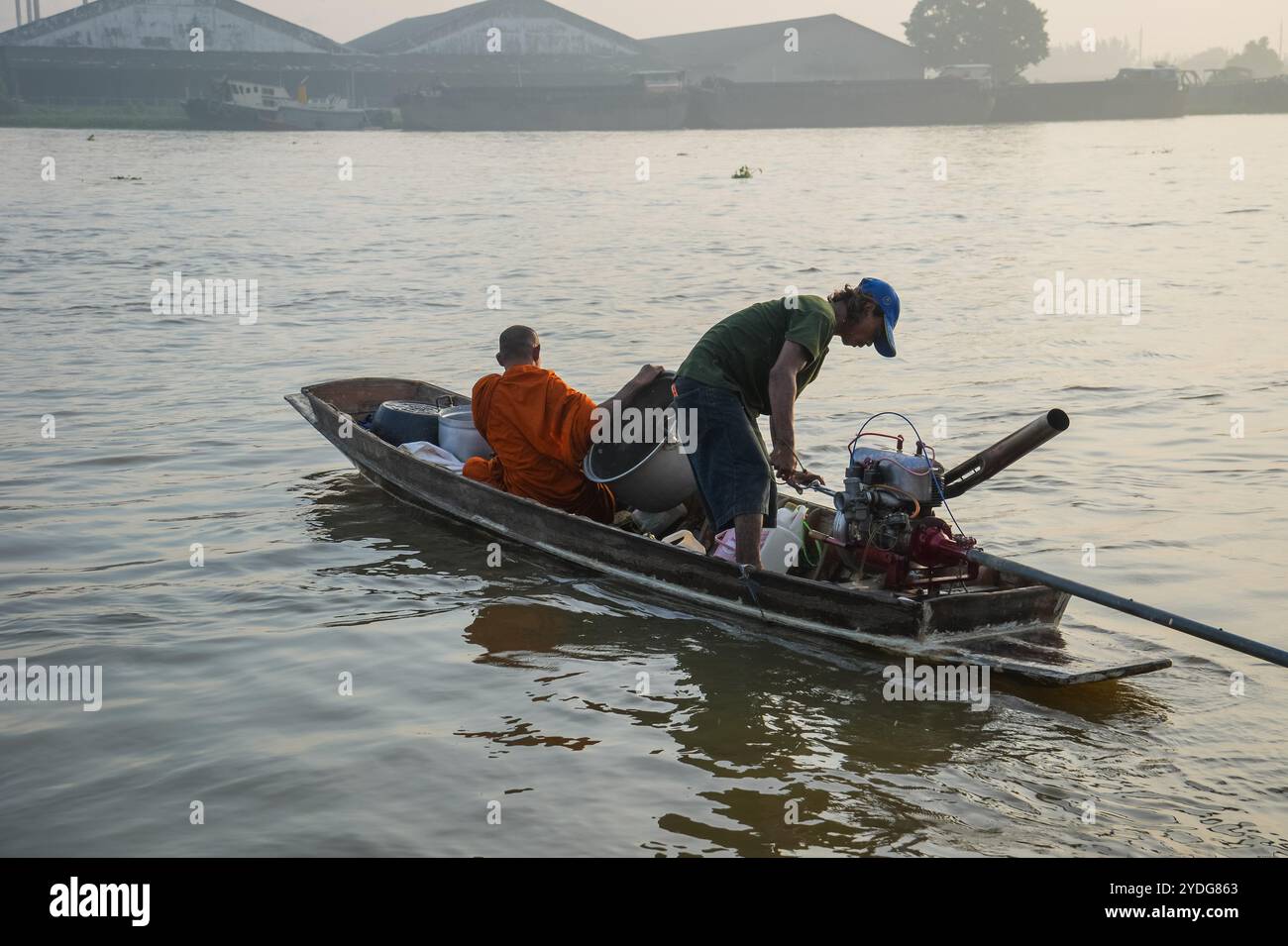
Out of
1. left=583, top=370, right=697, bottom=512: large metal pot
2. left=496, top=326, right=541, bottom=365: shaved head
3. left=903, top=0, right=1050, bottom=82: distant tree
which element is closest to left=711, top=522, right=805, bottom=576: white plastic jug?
left=583, top=370, right=697, bottom=512: large metal pot

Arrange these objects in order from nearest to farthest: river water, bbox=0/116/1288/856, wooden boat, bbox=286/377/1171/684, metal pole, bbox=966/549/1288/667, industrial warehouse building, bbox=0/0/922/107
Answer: metal pole, bbox=966/549/1288/667, river water, bbox=0/116/1288/856, wooden boat, bbox=286/377/1171/684, industrial warehouse building, bbox=0/0/922/107

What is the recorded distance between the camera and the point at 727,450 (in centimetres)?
593

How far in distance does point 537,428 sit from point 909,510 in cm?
231

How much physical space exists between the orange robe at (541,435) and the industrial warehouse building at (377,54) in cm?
8419

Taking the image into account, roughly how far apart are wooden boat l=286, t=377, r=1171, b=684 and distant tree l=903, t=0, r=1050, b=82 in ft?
353

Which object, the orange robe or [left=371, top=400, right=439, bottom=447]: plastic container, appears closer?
the orange robe

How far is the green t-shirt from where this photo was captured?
5.83m

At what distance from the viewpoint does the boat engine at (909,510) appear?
5.61m

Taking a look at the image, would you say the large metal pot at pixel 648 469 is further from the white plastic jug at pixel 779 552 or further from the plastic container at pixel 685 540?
the white plastic jug at pixel 779 552

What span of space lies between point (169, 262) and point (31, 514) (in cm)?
1493

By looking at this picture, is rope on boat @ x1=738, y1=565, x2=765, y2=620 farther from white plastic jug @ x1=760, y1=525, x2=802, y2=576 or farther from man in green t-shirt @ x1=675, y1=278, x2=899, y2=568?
white plastic jug @ x1=760, y1=525, x2=802, y2=576

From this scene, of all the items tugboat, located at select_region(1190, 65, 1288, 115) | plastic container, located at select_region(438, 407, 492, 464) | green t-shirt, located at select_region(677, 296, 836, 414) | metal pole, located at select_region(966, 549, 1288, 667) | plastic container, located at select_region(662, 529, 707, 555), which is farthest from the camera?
tugboat, located at select_region(1190, 65, 1288, 115)
